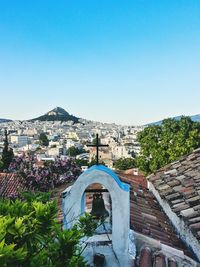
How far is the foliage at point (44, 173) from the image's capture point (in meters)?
13.6

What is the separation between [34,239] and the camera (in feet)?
8.45

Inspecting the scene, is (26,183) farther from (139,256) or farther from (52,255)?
(52,255)

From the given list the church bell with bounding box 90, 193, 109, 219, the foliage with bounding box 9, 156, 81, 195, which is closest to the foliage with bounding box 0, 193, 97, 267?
the church bell with bounding box 90, 193, 109, 219

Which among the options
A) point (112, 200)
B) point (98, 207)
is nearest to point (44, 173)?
point (98, 207)

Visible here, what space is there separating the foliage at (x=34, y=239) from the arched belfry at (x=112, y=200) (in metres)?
1.34

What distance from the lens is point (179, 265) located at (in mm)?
4477

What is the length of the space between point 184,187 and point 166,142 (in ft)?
54.6

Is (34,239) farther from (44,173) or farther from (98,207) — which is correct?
(44,173)

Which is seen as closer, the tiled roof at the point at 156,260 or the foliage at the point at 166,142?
the tiled roof at the point at 156,260

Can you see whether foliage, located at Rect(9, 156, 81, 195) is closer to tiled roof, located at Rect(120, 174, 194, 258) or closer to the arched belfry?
tiled roof, located at Rect(120, 174, 194, 258)

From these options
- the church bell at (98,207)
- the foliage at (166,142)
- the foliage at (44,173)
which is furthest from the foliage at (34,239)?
the foliage at (166,142)

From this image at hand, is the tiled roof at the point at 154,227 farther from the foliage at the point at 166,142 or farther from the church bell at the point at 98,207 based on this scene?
the foliage at the point at 166,142

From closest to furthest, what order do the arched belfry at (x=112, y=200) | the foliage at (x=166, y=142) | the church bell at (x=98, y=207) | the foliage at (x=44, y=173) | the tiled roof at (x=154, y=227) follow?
the arched belfry at (x=112, y=200) < the church bell at (x=98, y=207) < the tiled roof at (x=154, y=227) < the foliage at (x=44, y=173) < the foliage at (x=166, y=142)

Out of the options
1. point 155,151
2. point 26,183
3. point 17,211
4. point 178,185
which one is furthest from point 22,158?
point 17,211
